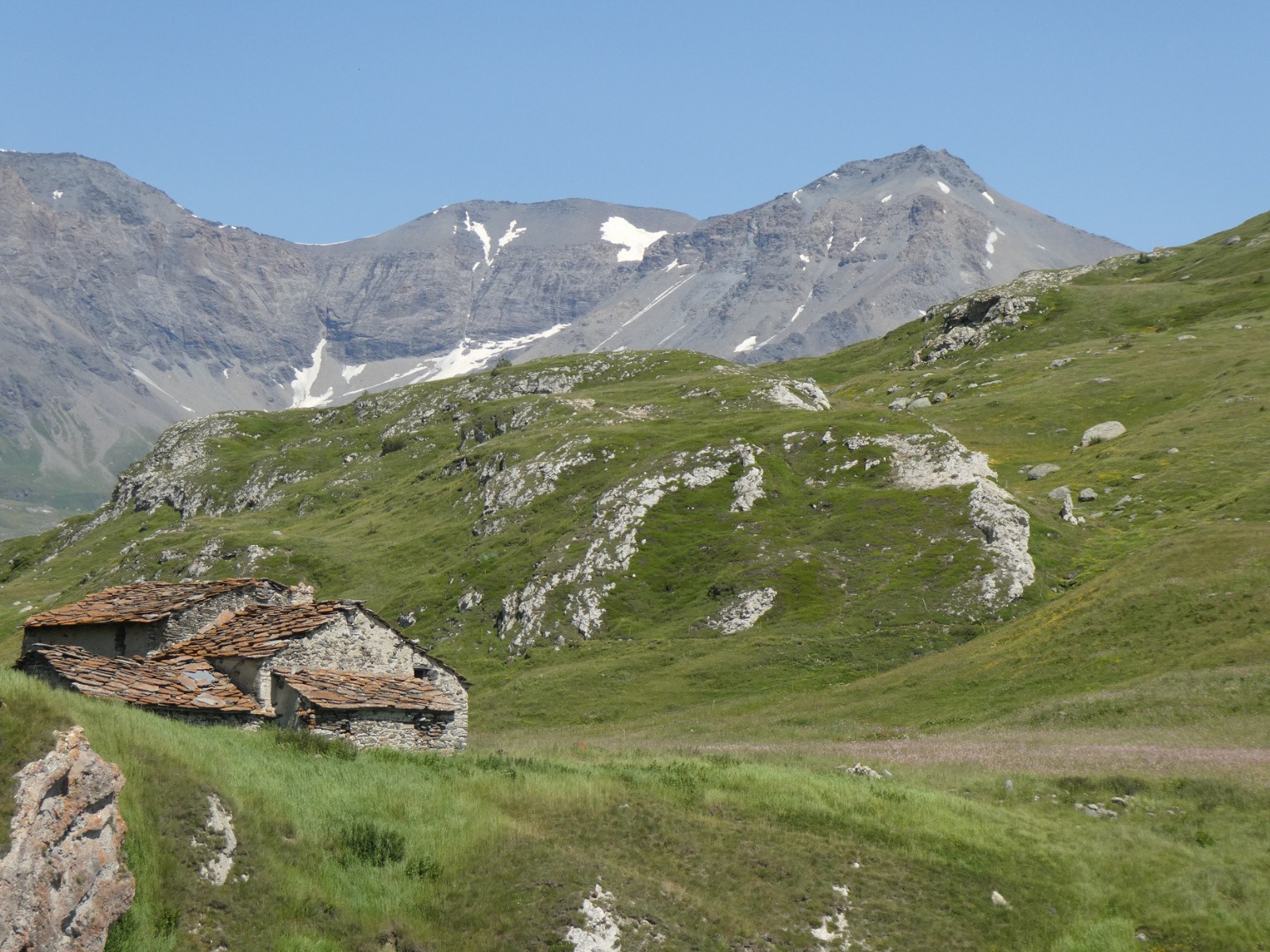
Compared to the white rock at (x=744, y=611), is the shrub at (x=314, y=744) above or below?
above

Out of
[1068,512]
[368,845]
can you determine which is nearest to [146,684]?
[368,845]

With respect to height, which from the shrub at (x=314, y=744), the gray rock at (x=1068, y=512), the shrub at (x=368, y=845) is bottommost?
the shrub at (x=368, y=845)

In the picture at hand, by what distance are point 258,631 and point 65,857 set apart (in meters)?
27.7

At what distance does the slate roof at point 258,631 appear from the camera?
4331 centimetres

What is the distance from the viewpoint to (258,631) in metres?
46.3

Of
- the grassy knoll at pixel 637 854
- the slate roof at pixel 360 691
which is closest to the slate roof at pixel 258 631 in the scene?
the slate roof at pixel 360 691

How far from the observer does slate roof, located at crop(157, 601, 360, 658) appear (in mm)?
43312

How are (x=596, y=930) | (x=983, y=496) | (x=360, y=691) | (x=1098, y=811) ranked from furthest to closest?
1. (x=983, y=496)
2. (x=360, y=691)
3. (x=1098, y=811)
4. (x=596, y=930)

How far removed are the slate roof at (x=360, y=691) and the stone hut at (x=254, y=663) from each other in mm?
66

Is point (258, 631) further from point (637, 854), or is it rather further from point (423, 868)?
point (637, 854)

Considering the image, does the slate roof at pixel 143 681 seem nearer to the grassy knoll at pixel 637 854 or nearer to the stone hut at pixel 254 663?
the stone hut at pixel 254 663

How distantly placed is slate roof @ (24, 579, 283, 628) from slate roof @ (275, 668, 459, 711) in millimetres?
10947

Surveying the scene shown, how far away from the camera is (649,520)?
109m

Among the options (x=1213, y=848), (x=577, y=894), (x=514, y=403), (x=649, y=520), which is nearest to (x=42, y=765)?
(x=577, y=894)
